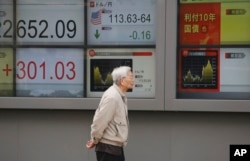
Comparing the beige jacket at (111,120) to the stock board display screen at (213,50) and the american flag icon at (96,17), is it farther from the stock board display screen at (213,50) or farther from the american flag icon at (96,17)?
the american flag icon at (96,17)

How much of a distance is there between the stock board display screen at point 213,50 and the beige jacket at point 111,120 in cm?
189

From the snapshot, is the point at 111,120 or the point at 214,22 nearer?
the point at 111,120

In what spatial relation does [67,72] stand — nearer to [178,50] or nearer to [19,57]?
[19,57]

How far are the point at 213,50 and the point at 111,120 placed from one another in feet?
7.74

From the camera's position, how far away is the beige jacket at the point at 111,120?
5684mm

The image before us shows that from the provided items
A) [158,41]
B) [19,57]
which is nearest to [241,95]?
[158,41]

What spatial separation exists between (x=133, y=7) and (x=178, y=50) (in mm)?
904

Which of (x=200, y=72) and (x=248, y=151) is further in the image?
(x=200, y=72)

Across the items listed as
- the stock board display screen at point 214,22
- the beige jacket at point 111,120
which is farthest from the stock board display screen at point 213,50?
the beige jacket at point 111,120

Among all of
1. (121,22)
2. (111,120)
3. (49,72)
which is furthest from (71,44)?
(111,120)

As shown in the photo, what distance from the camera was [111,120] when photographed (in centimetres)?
575

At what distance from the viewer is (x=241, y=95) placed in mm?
7434

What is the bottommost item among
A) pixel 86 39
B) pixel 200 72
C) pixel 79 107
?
pixel 79 107

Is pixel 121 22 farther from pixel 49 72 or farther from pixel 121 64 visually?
pixel 49 72
